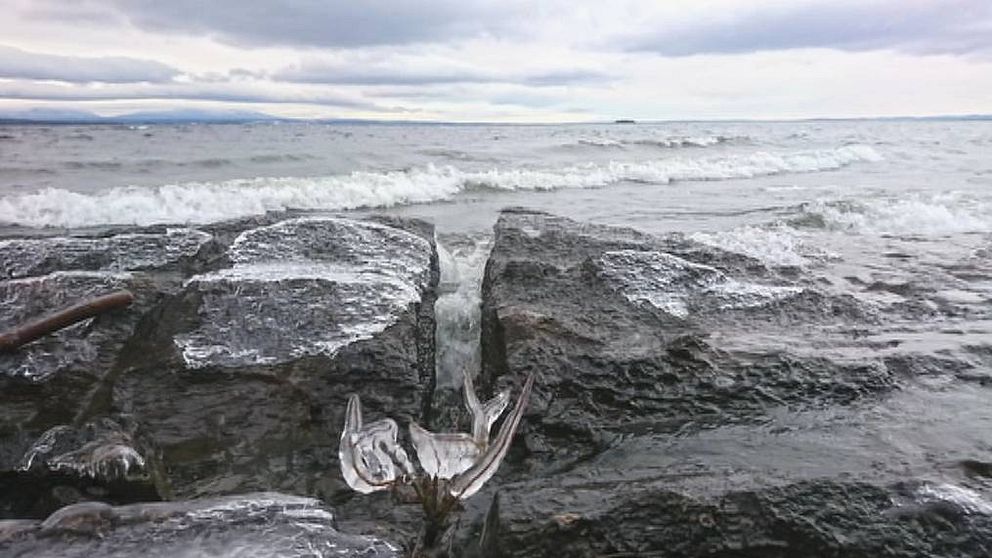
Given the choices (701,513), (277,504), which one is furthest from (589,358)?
(277,504)

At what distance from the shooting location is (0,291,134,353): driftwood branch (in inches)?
141

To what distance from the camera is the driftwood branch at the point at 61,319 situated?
359cm

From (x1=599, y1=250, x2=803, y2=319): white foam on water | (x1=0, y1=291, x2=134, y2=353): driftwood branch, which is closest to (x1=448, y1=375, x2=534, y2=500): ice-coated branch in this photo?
(x1=599, y1=250, x2=803, y2=319): white foam on water

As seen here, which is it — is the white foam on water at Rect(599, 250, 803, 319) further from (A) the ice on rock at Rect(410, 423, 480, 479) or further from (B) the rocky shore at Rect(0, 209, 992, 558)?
(A) the ice on rock at Rect(410, 423, 480, 479)

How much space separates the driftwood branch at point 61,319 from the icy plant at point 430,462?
2059mm

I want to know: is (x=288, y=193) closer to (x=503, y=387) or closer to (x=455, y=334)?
(x=455, y=334)

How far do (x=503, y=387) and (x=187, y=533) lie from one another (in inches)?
69.7

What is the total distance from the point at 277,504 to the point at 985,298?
5.52 metres

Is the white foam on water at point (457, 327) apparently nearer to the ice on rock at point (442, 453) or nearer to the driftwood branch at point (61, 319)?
the ice on rock at point (442, 453)

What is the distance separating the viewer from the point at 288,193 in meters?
13.1

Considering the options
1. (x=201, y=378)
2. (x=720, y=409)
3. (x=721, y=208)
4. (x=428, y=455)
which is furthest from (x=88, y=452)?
(x=721, y=208)

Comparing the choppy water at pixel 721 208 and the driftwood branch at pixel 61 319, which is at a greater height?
the driftwood branch at pixel 61 319

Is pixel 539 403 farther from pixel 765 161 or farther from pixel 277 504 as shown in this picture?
pixel 765 161

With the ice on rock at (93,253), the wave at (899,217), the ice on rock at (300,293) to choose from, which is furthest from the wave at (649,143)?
the ice on rock at (93,253)
